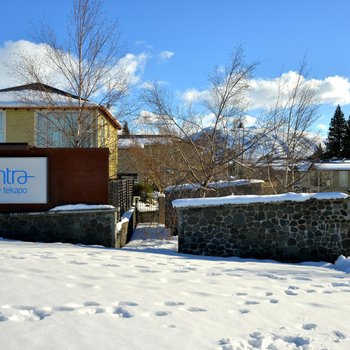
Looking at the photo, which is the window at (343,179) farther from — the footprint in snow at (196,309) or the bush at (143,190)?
the footprint in snow at (196,309)

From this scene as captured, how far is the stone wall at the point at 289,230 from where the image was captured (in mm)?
10672

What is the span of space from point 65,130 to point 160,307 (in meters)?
14.3

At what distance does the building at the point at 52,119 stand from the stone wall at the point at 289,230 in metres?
8.56

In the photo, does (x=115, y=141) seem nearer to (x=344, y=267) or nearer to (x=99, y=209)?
(x=99, y=209)

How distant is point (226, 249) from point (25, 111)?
1325 centimetres

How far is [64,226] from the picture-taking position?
Answer: 10.9m

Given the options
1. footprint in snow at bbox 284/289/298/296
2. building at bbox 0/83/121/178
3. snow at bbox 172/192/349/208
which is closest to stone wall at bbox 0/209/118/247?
snow at bbox 172/192/349/208

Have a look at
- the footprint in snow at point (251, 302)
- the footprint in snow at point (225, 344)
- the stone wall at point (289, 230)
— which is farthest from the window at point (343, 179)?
the footprint in snow at point (225, 344)

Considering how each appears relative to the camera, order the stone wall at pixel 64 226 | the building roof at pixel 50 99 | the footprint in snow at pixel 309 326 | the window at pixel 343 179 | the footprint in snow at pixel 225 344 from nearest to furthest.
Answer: the footprint in snow at pixel 225 344, the footprint in snow at pixel 309 326, the stone wall at pixel 64 226, the building roof at pixel 50 99, the window at pixel 343 179

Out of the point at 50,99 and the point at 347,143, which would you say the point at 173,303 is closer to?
the point at 50,99

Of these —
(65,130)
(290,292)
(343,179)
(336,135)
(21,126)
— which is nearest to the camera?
(290,292)

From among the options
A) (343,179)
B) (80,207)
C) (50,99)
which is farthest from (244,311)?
(343,179)

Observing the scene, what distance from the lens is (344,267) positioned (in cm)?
912

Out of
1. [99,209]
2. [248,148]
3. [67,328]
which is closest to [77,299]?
[67,328]
